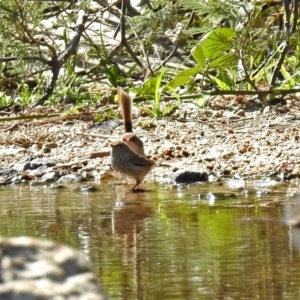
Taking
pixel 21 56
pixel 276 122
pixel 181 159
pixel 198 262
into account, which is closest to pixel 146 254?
pixel 198 262

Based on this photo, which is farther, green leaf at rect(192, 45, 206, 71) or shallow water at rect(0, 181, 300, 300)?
green leaf at rect(192, 45, 206, 71)

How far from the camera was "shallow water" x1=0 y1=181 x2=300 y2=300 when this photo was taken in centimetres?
411

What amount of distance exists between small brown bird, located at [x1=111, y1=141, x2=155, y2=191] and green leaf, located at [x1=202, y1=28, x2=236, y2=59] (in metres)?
1.11

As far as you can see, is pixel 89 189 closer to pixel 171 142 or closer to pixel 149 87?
pixel 171 142

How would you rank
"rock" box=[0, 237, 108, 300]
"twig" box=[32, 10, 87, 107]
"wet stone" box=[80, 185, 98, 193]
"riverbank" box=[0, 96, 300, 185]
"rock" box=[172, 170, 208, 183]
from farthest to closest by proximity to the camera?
"twig" box=[32, 10, 87, 107] → "riverbank" box=[0, 96, 300, 185] → "rock" box=[172, 170, 208, 183] → "wet stone" box=[80, 185, 98, 193] → "rock" box=[0, 237, 108, 300]

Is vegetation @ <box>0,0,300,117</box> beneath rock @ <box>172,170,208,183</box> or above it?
above

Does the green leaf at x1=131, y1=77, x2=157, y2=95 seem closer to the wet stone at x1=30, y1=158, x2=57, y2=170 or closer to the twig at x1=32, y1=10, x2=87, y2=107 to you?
the twig at x1=32, y1=10, x2=87, y2=107

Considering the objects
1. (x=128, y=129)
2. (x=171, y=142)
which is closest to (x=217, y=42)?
(x=171, y=142)

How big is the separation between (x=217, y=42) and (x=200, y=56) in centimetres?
28

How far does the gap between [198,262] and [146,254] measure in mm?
307

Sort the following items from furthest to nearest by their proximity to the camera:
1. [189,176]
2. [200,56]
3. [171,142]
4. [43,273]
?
[200,56] → [171,142] → [189,176] → [43,273]

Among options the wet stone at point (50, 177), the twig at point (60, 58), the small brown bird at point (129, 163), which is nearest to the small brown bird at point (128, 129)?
the small brown bird at point (129, 163)

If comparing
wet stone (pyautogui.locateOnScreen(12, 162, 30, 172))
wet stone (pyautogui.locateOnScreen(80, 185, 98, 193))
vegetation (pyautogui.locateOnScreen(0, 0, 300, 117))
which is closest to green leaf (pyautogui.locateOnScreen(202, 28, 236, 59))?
vegetation (pyautogui.locateOnScreen(0, 0, 300, 117))

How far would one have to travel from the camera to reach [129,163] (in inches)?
297
